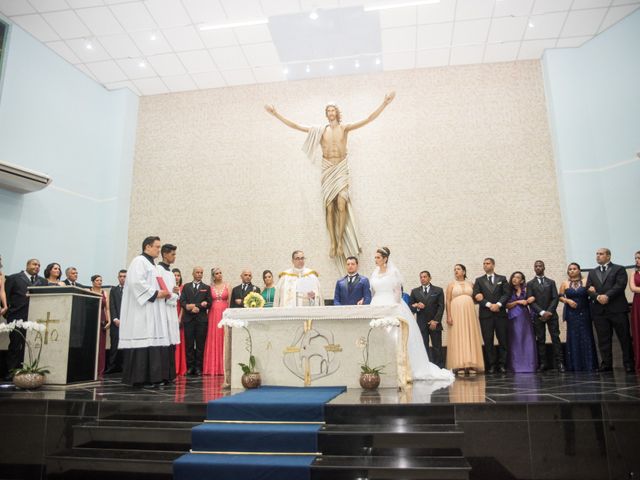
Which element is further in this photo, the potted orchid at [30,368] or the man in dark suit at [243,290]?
the man in dark suit at [243,290]

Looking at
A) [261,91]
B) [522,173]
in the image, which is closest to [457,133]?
[522,173]

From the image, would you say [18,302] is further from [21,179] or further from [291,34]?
[291,34]

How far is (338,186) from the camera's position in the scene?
26.9ft

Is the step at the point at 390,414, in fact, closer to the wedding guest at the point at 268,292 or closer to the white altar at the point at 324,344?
the white altar at the point at 324,344

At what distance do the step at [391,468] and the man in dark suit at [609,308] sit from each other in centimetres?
408

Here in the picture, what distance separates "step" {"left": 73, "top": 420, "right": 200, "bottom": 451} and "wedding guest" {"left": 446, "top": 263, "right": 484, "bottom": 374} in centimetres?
410

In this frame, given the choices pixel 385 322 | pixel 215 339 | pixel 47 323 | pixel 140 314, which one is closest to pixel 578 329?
pixel 385 322

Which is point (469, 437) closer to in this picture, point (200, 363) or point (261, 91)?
point (200, 363)

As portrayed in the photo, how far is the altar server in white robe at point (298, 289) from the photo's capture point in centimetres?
584

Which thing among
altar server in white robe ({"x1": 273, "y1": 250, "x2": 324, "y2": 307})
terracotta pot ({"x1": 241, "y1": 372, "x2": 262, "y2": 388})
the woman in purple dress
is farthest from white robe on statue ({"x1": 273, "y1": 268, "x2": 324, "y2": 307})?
the woman in purple dress

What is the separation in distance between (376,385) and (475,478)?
1427 millimetres

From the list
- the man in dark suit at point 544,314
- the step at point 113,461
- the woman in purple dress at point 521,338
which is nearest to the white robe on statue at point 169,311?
the step at point 113,461

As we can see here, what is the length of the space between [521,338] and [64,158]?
784 cm

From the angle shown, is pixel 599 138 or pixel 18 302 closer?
pixel 18 302
